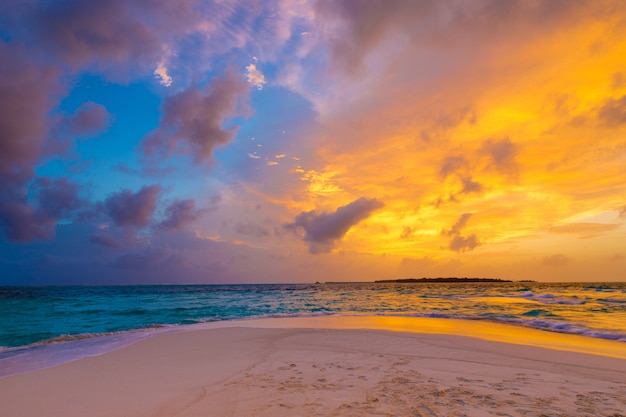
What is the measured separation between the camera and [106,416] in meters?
5.23

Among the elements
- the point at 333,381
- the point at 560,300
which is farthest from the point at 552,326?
the point at 560,300

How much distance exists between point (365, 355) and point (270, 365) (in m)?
2.61

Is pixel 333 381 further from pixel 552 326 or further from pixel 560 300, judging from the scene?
pixel 560 300

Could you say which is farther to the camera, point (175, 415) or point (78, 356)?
point (78, 356)

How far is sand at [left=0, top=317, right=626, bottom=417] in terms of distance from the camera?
519cm

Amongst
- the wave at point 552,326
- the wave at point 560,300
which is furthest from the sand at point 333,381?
the wave at point 560,300

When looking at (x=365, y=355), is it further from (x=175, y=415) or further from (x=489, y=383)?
(x=175, y=415)

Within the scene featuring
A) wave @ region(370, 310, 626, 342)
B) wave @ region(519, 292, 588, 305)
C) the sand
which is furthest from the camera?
wave @ region(519, 292, 588, 305)

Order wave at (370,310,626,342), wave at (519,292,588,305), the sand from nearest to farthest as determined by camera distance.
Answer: the sand → wave at (370,310,626,342) → wave at (519,292,588,305)

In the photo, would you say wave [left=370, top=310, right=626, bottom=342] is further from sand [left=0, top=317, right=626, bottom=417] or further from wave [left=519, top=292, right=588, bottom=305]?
wave [left=519, top=292, right=588, bottom=305]

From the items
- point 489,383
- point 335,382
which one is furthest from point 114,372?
point 489,383

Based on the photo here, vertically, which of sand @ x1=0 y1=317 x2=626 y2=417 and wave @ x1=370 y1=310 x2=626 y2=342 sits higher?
sand @ x1=0 y1=317 x2=626 y2=417

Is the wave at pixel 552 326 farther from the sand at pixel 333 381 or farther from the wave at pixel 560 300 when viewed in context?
the wave at pixel 560 300

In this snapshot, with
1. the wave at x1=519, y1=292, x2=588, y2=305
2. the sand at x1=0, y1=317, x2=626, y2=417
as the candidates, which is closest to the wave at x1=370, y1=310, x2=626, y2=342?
the sand at x1=0, y1=317, x2=626, y2=417
